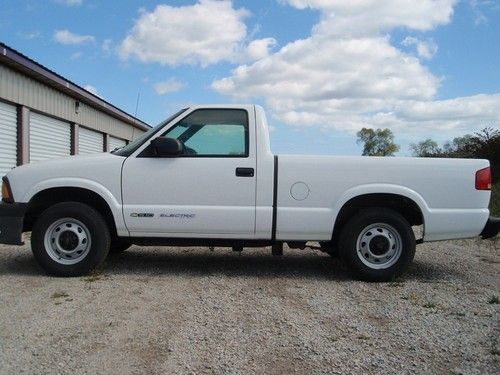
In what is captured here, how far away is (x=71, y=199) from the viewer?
20.0ft

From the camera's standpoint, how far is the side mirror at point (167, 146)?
18.6 feet

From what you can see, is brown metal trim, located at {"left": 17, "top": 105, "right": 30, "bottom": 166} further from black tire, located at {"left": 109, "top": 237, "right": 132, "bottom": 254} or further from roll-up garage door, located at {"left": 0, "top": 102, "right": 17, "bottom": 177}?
black tire, located at {"left": 109, "top": 237, "right": 132, "bottom": 254}

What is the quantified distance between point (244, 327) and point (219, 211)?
181cm

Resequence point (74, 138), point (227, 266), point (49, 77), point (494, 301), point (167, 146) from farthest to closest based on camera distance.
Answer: point (74, 138) → point (49, 77) → point (227, 266) → point (167, 146) → point (494, 301)

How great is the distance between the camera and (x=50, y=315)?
444 cm

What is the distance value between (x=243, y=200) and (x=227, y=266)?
4.34 ft

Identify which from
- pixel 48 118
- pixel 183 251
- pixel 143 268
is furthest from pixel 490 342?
pixel 48 118

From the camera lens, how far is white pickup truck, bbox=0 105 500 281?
573 centimetres

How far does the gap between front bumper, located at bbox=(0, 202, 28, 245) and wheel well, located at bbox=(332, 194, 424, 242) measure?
12.0ft

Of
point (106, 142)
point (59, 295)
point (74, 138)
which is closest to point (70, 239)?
point (59, 295)

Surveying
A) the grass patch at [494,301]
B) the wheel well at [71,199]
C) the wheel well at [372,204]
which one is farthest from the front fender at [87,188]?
the grass patch at [494,301]

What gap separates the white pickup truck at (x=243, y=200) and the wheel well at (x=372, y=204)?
0.04 m

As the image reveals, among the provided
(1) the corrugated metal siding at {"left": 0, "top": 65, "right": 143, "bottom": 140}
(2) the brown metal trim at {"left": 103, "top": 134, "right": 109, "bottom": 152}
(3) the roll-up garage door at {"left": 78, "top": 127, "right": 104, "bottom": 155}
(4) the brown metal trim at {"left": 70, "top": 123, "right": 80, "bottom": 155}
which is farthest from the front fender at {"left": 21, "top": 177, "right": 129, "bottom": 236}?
(2) the brown metal trim at {"left": 103, "top": 134, "right": 109, "bottom": 152}

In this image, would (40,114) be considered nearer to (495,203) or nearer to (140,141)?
(140,141)
